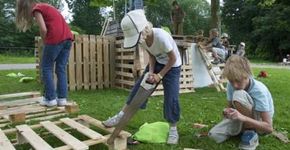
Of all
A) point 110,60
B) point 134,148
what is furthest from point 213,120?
point 110,60

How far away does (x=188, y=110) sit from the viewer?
600 centimetres

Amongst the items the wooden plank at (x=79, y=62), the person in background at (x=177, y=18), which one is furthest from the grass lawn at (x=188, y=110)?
the person in background at (x=177, y=18)

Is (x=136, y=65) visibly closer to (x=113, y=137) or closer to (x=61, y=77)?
(x=61, y=77)

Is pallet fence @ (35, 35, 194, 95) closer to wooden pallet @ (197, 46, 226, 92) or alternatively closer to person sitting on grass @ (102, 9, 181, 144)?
wooden pallet @ (197, 46, 226, 92)

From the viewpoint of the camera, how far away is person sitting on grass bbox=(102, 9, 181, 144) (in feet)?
11.6

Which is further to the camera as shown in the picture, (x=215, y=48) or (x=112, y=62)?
(x=215, y=48)

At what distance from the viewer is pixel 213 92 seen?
332 inches

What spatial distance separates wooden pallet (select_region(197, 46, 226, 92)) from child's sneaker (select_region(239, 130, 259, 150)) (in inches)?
192

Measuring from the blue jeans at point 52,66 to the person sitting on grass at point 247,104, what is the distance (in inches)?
92.2

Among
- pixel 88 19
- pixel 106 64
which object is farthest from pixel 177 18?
pixel 88 19

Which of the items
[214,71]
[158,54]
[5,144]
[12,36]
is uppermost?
[12,36]

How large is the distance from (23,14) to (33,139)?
1.96m

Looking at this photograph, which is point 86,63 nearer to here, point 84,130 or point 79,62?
point 79,62

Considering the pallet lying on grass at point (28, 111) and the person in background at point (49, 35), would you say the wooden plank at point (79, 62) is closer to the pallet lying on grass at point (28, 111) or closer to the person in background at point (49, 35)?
the pallet lying on grass at point (28, 111)
